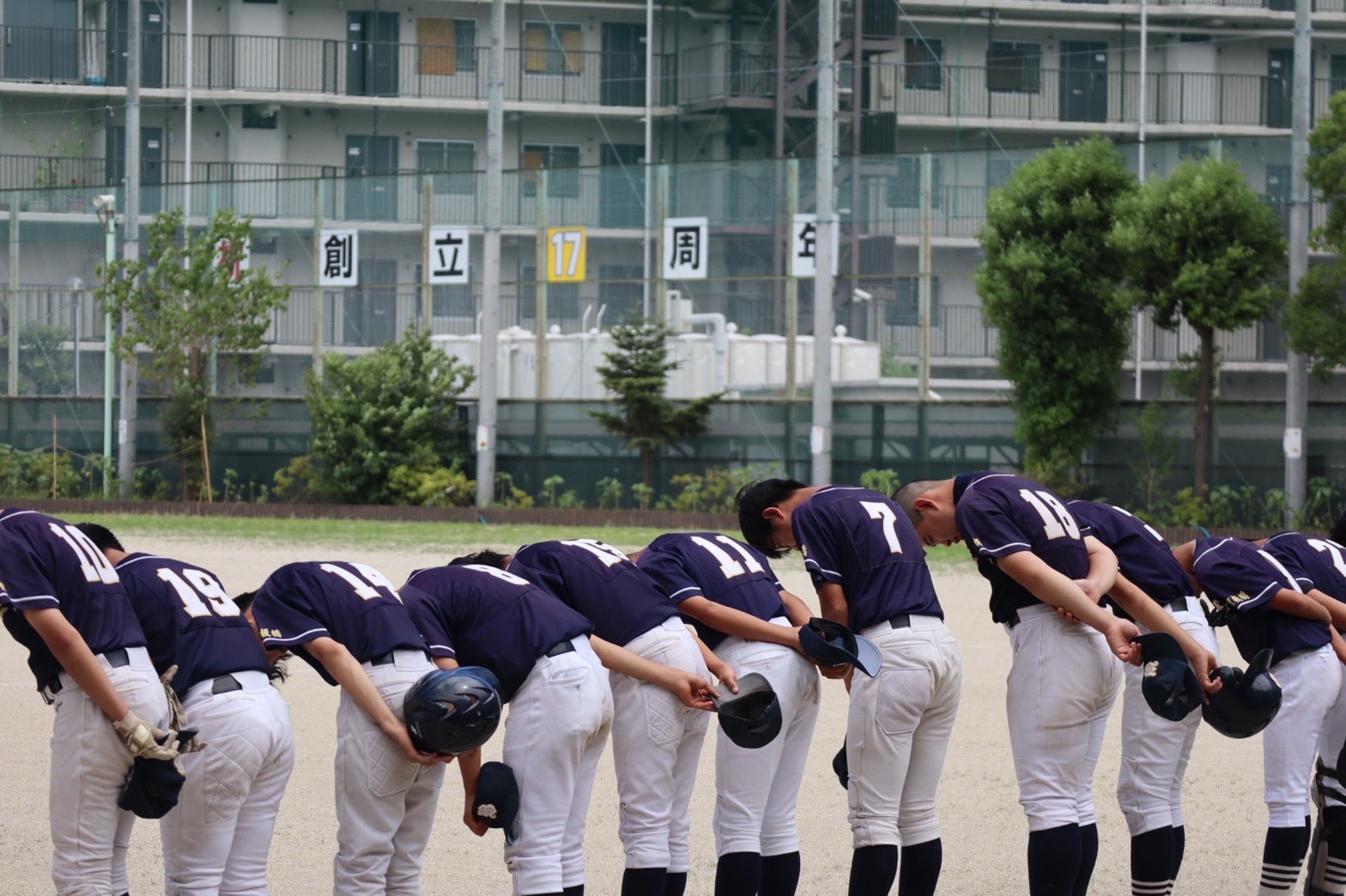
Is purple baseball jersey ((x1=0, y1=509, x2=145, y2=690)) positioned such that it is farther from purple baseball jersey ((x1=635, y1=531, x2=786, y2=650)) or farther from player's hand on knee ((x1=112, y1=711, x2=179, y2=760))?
purple baseball jersey ((x1=635, y1=531, x2=786, y2=650))

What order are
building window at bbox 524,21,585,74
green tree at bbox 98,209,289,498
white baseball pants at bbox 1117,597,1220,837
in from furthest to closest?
1. building window at bbox 524,21,585,74
2. green tree at bbox 98,209,289,498
3. white baseball pants at bbox 1117,597,1220,837

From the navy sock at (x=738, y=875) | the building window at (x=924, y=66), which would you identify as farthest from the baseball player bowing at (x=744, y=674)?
the building window at (x=924, y=66)

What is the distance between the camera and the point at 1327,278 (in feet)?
71.3

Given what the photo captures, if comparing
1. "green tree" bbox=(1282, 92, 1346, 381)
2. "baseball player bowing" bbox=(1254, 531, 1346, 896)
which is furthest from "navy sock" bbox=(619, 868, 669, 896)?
"green tree" bbox=(1282, 92, 1346, 381)

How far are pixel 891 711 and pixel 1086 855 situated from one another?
110 cm

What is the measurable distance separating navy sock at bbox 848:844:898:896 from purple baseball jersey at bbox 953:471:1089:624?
3.61ft

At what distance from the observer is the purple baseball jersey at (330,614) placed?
545cm

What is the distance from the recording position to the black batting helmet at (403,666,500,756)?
5227mm

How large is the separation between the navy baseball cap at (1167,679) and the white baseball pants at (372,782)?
2637 mm

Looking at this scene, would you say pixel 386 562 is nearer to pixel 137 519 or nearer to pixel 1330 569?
pixel 137 519

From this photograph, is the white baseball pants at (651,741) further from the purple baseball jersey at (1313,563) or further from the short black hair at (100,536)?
the purple baseball jersey at (1313,563)

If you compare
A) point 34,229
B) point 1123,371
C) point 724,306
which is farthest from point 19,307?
point 1123,371

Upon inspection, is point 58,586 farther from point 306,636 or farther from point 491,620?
point 491,620

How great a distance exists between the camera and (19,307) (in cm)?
3222
